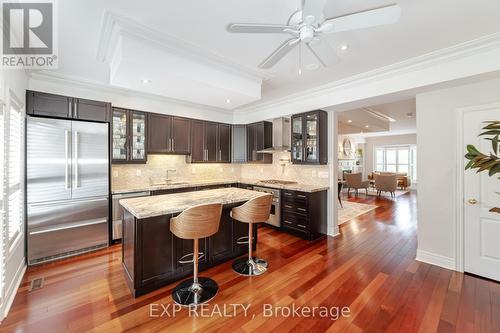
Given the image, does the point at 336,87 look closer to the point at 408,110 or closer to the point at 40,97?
the point at 408,110

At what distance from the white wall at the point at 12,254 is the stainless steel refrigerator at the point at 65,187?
27cm

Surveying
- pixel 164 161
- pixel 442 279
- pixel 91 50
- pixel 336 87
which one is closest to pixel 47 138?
pixel 91 50

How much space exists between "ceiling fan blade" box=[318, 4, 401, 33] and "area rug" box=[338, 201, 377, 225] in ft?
14.4

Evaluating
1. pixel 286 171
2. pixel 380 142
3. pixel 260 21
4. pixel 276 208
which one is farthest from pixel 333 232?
pixel 380 142

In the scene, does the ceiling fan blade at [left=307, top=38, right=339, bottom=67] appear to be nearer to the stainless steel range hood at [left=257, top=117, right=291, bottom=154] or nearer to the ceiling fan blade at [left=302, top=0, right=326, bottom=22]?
the ceiling fan blade at [left=302, top=0, right=326, bottom=22]

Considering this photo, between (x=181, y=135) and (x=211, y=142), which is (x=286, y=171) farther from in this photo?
(x=181, y=135)

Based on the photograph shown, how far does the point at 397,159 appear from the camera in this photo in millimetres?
11508

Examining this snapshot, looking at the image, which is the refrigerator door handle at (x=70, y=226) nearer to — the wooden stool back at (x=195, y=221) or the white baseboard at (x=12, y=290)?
the white baseboard at (x=12, y=290)

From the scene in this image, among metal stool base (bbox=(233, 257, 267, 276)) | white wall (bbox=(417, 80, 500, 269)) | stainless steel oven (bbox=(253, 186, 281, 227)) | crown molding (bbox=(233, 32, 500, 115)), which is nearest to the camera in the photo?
crown molding (bbox=(233, 32, 500, 115))

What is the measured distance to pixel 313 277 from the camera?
107 inches

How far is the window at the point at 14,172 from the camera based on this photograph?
2281 millimetres

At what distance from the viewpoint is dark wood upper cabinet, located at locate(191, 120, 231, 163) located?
198 inches

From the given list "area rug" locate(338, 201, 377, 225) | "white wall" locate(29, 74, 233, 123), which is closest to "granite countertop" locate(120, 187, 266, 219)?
"white wall" locate(29, 74, 233, 123)
